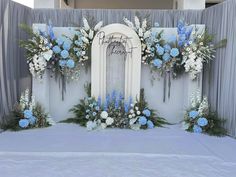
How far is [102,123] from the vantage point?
14.2ft

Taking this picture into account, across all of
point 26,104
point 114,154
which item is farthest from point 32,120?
point 114,154

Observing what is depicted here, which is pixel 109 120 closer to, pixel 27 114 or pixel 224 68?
pixel 27 114

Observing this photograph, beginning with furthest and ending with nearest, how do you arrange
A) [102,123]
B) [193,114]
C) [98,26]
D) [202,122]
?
[98,26] → [102,123] → [193,114] → [202,122]

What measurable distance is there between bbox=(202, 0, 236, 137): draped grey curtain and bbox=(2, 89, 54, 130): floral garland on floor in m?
3.00

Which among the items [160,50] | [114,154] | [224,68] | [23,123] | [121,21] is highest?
[121,21]

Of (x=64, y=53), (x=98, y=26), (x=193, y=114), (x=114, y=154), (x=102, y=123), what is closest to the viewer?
(x=114, y=154)

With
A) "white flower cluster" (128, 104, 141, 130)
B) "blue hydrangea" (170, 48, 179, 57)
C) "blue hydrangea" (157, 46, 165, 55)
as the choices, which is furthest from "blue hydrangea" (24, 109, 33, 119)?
"blue hydrangea" (170, 48, 179, 57)

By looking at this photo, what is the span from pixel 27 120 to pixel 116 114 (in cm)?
149

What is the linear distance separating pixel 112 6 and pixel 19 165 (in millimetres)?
8809

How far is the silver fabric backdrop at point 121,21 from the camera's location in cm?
403

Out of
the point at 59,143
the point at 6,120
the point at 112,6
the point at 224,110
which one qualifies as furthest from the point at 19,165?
the point at 112,6

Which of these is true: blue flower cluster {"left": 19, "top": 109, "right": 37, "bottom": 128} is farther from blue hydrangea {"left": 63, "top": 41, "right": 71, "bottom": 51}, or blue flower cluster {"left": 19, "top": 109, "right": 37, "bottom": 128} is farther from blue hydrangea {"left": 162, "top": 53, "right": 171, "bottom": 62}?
blue hydrangea {"left": 162, "top": 53, "right": 171, "bottom": 62}

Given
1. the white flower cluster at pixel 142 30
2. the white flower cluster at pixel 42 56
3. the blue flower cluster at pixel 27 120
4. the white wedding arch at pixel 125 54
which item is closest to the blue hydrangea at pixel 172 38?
the white flower cluster at pixel 142 30

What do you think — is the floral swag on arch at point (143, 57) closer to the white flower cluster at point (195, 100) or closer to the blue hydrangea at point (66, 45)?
the blue hydrangea at point (66, 45)
